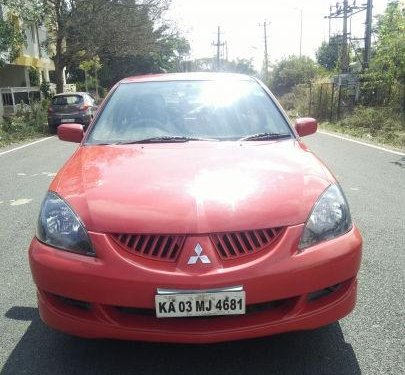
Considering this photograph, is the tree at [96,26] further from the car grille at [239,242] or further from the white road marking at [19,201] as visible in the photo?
the car grille at [239,242]

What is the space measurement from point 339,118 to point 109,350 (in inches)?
719

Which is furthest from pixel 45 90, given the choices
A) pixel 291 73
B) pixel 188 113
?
pixel 188 113

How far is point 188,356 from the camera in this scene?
2.65 m

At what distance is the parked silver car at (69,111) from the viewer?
17.2m

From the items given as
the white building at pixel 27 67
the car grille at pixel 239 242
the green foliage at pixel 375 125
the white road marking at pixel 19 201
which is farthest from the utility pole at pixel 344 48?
the car grille at pixel 239 242

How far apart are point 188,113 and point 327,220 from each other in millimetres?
1643

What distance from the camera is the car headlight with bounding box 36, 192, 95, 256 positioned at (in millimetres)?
2373

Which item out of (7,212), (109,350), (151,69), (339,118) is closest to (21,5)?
(339,118)

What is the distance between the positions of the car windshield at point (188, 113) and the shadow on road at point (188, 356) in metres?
1.41

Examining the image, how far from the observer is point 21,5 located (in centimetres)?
1766

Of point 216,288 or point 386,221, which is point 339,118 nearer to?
point 386,221

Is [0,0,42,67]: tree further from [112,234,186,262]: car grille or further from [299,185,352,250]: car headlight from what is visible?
[299,185,352,250]: car headlight

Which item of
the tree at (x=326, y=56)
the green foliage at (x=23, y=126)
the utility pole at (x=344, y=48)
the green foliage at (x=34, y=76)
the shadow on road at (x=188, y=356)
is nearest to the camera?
the shadow on road at (x=188, y=356)

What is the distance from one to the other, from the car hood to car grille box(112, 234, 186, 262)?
3 centimetres
